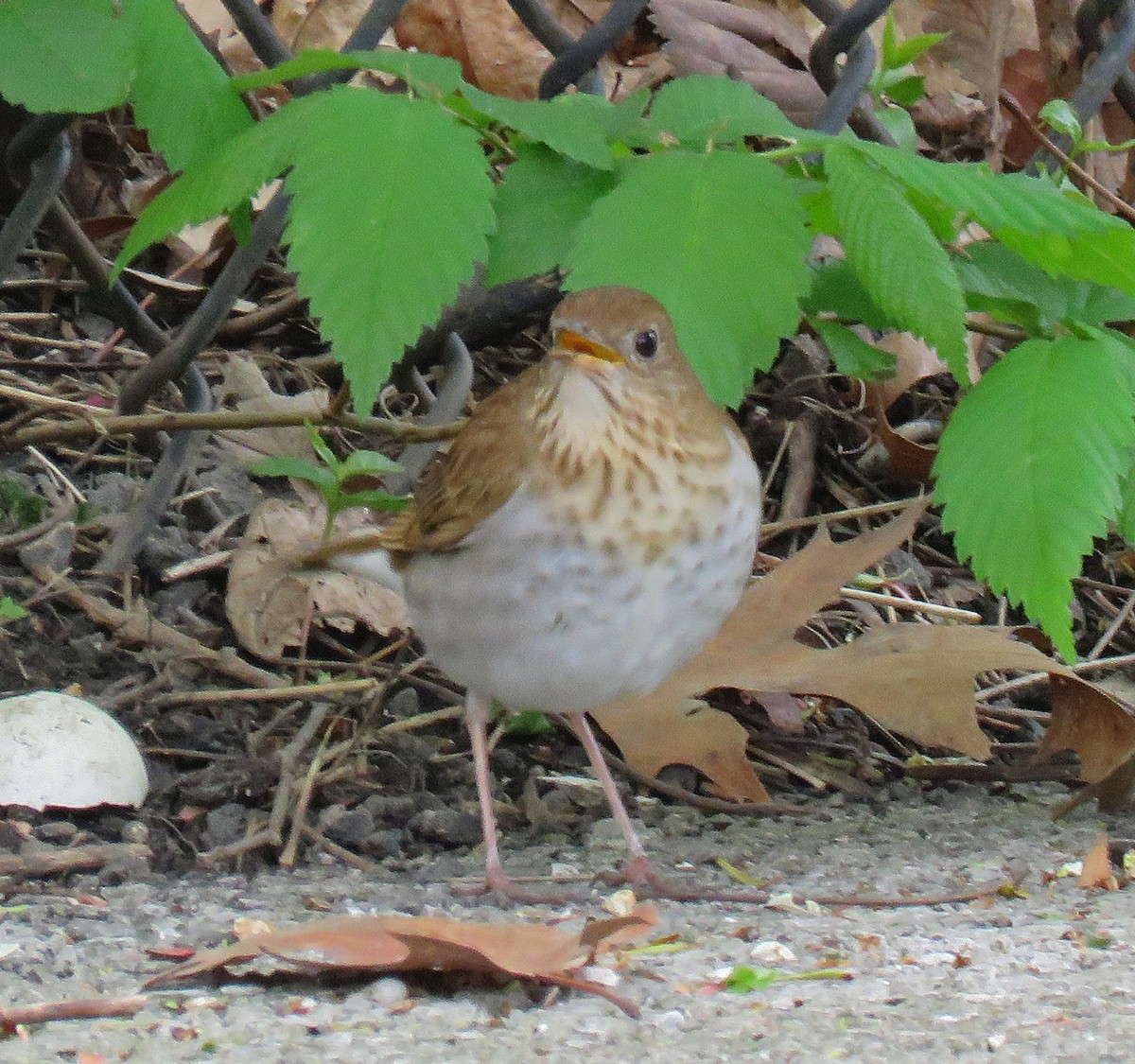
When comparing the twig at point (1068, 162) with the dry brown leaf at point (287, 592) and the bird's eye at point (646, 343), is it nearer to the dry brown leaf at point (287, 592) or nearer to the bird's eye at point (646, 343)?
the bird's eye at point (646, 343)

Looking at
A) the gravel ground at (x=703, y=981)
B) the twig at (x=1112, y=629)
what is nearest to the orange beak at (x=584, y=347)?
the gravel ground at (x=703, y=981)

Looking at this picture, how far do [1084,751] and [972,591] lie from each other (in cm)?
97

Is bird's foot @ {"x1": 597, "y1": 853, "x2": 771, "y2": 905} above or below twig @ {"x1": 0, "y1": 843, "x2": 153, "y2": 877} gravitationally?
below

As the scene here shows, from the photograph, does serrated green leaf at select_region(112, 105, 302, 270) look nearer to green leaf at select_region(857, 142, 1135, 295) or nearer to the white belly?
the white belly

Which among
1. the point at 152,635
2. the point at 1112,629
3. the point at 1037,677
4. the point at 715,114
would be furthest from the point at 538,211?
the point at 1112,629

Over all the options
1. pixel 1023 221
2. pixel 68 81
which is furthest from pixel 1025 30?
pixel 68 81

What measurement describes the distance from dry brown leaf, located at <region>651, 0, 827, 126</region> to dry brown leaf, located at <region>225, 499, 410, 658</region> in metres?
1.37

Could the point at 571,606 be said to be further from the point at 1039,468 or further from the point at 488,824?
the point at 1039,468

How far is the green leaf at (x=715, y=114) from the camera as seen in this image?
2.46 meters

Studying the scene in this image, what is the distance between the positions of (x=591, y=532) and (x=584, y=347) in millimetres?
336

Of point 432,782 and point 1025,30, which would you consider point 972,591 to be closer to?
point 432,782

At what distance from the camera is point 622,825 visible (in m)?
2.89

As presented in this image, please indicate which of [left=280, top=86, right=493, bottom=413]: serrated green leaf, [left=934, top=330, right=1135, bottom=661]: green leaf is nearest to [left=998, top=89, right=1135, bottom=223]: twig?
[left=934, top=330, right=1135, bottom=661]: green leaf

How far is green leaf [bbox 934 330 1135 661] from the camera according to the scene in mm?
2480
